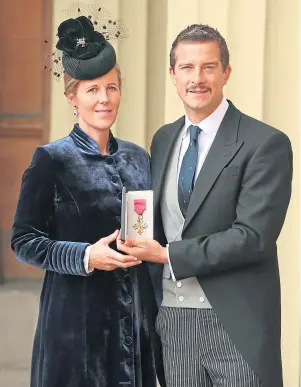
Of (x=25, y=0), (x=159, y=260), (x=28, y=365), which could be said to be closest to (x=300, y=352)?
(x=28, y=365)

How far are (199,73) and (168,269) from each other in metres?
0.61

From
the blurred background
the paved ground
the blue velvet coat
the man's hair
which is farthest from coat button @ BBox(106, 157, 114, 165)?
the paved ground

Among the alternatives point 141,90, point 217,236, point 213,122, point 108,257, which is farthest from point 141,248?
point 141,90

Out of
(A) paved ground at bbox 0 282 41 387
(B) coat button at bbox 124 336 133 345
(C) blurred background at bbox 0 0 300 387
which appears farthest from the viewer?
(A) paved ground at bbox 0 282 41 387

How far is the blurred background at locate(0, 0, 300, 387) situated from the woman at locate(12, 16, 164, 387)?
1.05 m

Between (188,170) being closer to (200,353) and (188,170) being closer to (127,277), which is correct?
(127,277)

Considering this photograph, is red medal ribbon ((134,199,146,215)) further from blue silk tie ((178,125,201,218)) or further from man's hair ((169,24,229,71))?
man's hair ((169,24,229,71))

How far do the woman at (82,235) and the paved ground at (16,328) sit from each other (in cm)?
120

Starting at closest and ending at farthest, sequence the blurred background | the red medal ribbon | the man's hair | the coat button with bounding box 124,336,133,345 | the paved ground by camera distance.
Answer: the red medal ribbon → the man's hair → the coat button with bounding box 124,336,133,345 → the blurred background → the paved ground

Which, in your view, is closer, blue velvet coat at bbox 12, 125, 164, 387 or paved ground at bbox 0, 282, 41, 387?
blue velvet coat at bbox 12, 125, 164, 387

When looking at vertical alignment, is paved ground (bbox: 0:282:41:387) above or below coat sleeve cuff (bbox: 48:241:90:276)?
below

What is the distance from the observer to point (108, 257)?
2.51 m

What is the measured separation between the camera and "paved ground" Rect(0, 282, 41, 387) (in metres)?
3.87

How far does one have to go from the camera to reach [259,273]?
2.54 m
